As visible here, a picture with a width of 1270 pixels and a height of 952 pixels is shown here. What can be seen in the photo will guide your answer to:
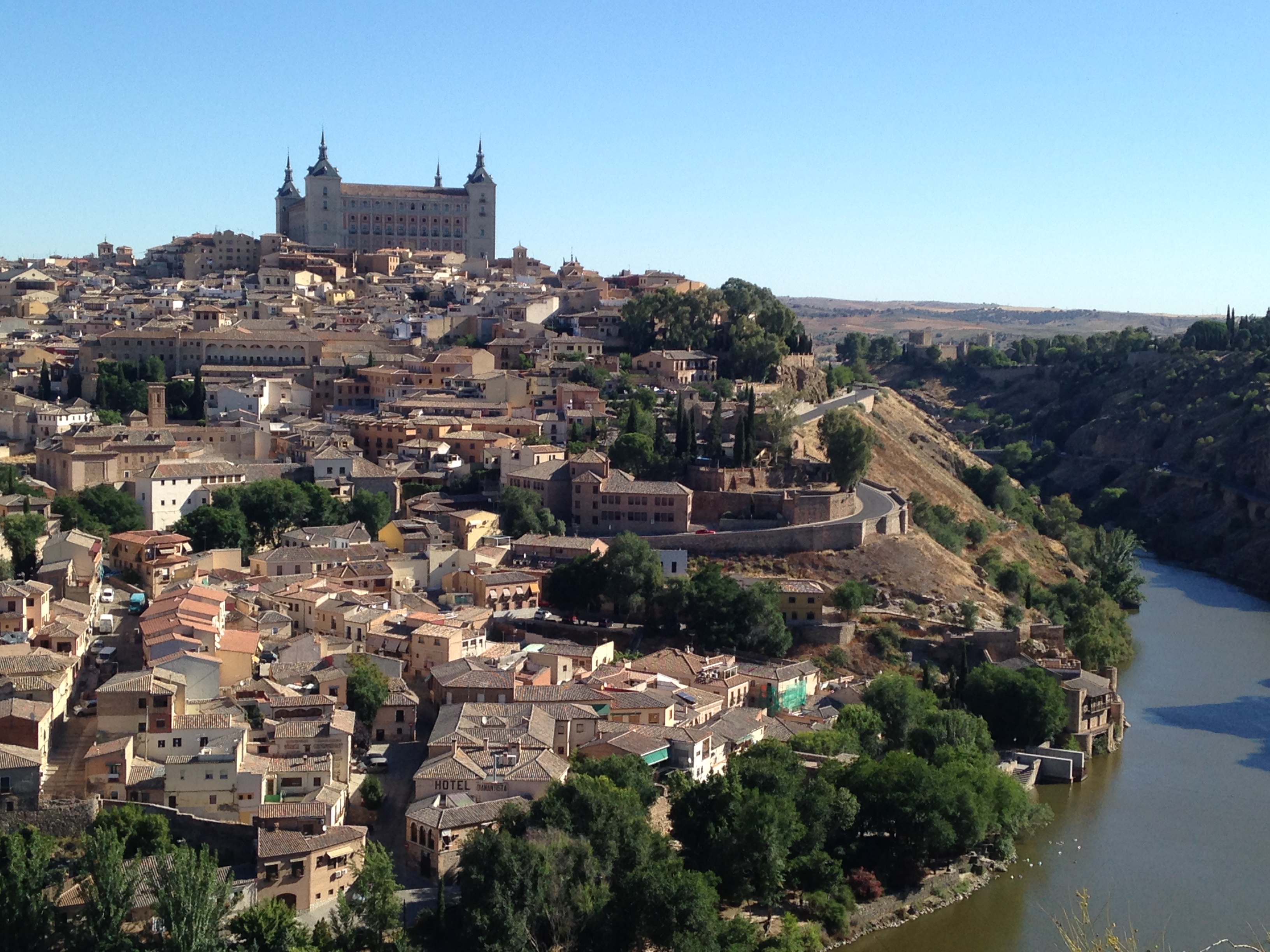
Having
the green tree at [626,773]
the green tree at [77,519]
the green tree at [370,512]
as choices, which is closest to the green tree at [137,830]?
the green tree at [626,773]

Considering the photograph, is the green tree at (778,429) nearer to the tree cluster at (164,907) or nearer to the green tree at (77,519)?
the green tree at (77,519)

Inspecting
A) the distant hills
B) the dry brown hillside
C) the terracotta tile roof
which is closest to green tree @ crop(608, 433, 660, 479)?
the dry brown hillside

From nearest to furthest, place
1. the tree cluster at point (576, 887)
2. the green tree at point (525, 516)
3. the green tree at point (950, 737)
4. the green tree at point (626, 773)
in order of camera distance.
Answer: the tree cluster at point (576, 887) < the green tree at point (626, 773) < the green tree at point (950, 737) < the green tree at point (525, 516)

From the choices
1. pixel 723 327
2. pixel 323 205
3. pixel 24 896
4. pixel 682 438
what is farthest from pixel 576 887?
pixel 323 205

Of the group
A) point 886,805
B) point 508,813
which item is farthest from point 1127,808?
point 508,813

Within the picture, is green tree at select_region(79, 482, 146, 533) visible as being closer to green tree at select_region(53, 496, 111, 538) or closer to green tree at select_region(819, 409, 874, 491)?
green tree at select_region(53, 496, 111, 538)
